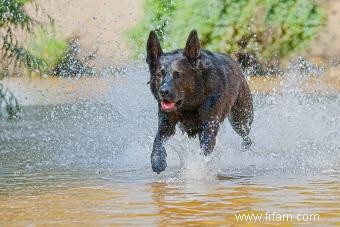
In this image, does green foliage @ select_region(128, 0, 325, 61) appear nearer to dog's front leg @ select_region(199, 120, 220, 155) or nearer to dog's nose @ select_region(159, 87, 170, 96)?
dog's front leg @ select_region(199, 120, 220, 155)

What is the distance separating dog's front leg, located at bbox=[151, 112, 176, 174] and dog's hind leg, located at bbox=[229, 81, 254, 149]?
4.58 ft

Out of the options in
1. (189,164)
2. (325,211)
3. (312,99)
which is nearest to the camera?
(325,211)

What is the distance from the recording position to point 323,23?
20.0 m

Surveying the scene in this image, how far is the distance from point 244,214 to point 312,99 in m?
8.93

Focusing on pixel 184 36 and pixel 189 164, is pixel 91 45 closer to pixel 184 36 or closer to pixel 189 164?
pixel 184 36

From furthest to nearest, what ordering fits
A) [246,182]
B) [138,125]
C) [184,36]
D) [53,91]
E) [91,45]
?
[91,45], [184,36], [53,91], [138,125], [246,182]

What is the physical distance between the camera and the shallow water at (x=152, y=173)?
6355 millimetres

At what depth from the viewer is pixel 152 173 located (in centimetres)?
842

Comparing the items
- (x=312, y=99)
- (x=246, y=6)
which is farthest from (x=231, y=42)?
(x=312, y=99)

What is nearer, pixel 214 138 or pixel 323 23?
pixel 214 138

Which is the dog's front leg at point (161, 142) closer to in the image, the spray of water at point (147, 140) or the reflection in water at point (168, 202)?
the spray of water at point (147, 140)

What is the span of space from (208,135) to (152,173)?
1.89 ft

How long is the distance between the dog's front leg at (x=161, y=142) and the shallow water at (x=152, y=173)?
129mm

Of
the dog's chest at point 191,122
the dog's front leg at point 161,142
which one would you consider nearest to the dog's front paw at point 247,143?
the dog's chest at point 191,122
